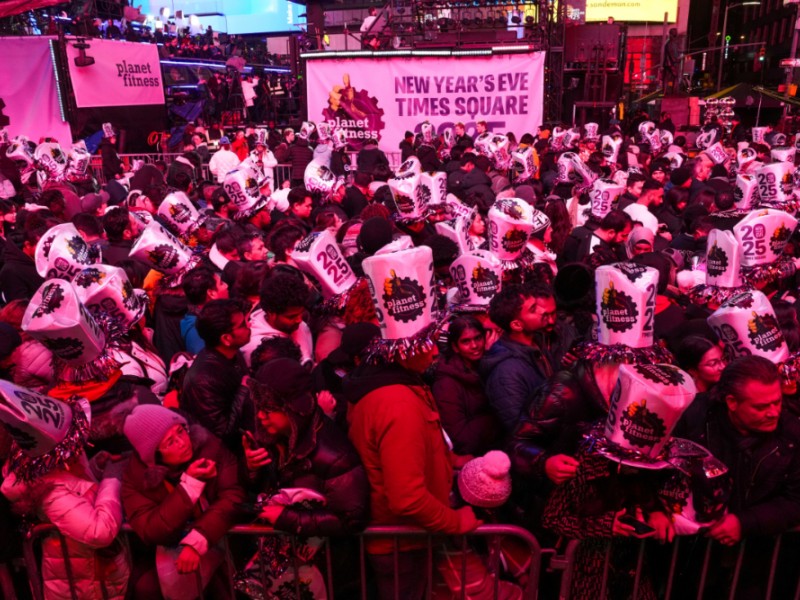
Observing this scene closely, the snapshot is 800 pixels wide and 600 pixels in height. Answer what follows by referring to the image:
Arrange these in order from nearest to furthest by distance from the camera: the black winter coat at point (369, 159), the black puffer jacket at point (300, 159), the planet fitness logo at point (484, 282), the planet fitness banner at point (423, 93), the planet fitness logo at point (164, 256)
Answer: the planet fitness logo at point (484, 282) → the planet fitness logo at point (164, 256) → the black winter coat at point (369, 159) → the black puffer jacket at point (300, 159) → the planet fitness banner at point (423, 93)

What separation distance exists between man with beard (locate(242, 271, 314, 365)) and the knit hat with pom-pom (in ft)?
4.78

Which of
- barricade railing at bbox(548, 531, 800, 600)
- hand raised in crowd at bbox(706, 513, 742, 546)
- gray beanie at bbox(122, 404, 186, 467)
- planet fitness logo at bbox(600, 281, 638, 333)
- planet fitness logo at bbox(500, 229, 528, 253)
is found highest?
planet fitness logo at bbox(600, 281, 638, 333)

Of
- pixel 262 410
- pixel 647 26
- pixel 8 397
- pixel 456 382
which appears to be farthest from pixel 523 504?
pixel 647 26

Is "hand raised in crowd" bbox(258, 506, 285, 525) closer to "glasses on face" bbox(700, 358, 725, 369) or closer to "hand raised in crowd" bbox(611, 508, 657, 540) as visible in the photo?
"hand raised in crowd" bbox(611, 508, 657, 540)

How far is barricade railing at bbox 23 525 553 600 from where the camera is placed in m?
2.86

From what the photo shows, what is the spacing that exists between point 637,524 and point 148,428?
79.6 inches

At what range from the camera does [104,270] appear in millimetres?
4078

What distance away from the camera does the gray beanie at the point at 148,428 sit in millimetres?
2811

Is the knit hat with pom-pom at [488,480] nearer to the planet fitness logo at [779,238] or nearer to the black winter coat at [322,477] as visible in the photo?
the black winter coat at [322,477]

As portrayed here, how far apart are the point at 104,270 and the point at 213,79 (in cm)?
2242

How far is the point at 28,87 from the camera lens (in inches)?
640

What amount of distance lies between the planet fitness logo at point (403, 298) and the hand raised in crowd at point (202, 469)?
3.34ft

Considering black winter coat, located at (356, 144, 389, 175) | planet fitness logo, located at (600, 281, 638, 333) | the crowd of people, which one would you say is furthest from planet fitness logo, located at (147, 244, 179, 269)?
black winter coat, located at (356, 144, 389, 175)

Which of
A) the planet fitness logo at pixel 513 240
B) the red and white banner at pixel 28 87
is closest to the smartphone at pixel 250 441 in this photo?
the planet fitness logo at pixel 513 240
